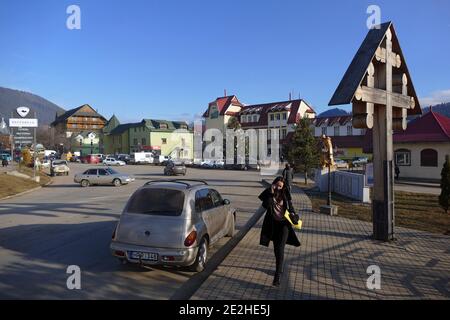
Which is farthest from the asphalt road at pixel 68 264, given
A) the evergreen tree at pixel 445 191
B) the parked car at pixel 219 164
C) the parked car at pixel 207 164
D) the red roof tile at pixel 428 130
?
the parked car at pixel 207 164

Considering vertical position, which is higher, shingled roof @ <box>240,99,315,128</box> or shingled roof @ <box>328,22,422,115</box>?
shingled roof @ <box>240,99,315,128</box>

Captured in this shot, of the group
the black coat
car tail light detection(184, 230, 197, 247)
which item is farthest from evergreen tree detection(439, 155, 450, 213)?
car tail light detection(184, 230, 197, 247)

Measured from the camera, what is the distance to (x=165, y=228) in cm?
693

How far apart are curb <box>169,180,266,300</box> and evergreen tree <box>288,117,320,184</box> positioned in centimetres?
1907

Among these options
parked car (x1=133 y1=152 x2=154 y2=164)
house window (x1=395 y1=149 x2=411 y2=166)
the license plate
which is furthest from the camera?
parked car (x1=133 y1=152 x2=154 y2=164)

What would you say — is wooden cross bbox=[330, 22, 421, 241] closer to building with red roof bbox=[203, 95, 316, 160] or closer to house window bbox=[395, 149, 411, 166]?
house window bbox=[395, 149, 411, 166]

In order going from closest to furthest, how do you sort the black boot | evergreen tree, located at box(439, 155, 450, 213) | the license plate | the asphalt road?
the asphalt road → the black boot → the license plate → evergreen tree, located at box(439, 155, 450, 213)

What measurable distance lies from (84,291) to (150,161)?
227ft

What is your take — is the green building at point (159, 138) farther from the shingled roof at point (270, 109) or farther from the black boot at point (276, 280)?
the black boot at point (276, 280)

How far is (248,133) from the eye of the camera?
62.6 meters

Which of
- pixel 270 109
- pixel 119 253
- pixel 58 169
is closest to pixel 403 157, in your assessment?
pixel 119 253

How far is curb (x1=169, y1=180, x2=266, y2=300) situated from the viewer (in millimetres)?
6077
